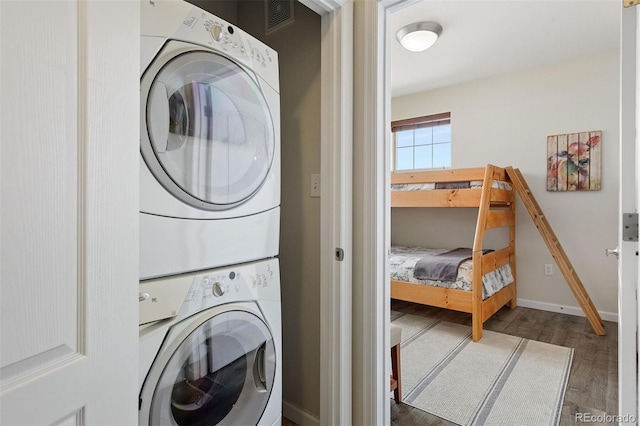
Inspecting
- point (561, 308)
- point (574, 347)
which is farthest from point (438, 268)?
point (561, 308)

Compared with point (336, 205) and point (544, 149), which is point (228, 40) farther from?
point (544, 149)

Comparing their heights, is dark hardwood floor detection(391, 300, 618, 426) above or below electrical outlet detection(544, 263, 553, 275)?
below

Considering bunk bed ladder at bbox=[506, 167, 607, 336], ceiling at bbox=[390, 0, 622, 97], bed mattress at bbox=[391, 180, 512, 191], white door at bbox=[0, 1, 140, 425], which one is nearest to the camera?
white door at bbox=[0, 1, 140, 425]

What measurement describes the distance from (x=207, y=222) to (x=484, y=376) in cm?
199

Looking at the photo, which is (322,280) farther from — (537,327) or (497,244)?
(497,244)

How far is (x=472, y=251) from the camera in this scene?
3182 mm

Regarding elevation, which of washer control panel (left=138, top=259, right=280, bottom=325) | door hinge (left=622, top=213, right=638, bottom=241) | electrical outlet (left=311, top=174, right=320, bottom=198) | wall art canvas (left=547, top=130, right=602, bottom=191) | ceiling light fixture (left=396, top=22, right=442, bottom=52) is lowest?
washer control panel (left=138, top=259, right=280, bottom=325)

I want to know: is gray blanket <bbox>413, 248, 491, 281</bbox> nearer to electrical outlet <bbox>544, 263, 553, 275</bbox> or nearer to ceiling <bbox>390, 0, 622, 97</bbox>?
electrical outlet <bbox>544, 263, 553, 275</bbox>

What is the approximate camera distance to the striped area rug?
174cm

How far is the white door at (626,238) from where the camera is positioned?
1.11 m

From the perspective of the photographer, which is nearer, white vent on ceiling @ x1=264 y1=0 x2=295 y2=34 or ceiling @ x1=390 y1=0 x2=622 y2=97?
white vent on ceiling @ x1=264 y1=0 x2=295 y2=34

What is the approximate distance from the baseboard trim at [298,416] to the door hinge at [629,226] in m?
1.39

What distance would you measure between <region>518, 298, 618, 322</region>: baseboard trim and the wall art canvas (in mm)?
1137

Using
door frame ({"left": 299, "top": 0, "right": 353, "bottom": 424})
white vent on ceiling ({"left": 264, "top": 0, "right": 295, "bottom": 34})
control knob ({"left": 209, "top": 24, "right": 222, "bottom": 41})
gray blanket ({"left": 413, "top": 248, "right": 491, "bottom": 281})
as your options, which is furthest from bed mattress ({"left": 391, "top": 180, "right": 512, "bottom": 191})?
control knob ({"left": 209, "top": 24, "right": 222, "bottom": 41})
